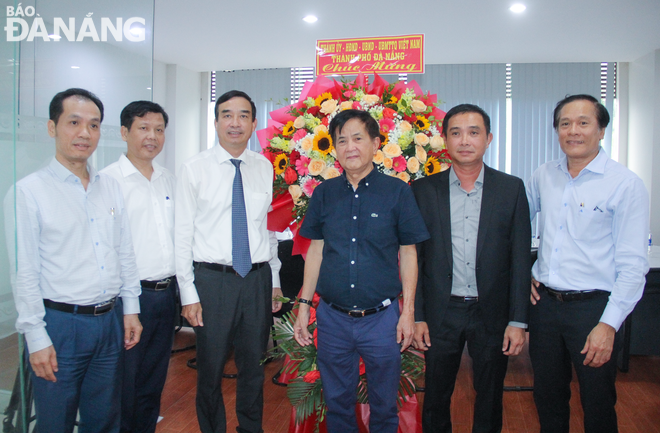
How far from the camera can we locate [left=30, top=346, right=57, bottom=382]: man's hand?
5.16ft

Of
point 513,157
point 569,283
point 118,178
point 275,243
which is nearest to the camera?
point 569,283

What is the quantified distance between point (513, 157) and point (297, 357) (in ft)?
21.1

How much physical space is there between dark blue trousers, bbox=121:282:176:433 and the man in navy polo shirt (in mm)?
833

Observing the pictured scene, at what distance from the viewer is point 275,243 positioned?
7.85 feet

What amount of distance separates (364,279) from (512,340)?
0.68 m

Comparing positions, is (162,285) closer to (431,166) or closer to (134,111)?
(134,111)

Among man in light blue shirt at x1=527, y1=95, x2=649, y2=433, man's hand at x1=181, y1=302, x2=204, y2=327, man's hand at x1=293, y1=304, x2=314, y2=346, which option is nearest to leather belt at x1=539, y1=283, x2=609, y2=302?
man in light blue shirt at x1=527, y1=95, x2=649, y2=433

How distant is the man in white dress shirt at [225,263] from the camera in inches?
82.5

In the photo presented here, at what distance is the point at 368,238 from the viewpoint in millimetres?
1829

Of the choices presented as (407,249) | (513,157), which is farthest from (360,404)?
(513,157)

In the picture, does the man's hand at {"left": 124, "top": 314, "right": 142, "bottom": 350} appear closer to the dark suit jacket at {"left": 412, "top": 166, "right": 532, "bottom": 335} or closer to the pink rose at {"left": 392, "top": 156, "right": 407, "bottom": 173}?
the dark suit jacket at {"left": 412, "top": 166, "right": 532, "bottom": 335}

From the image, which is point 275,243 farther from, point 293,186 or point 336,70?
point 336,70

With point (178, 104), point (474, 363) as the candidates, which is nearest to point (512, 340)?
point (474, 363)

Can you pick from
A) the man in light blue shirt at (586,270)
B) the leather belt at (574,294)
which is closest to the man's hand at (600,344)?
the man in light blue shirt at (586,270)
